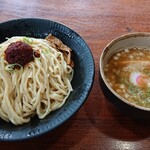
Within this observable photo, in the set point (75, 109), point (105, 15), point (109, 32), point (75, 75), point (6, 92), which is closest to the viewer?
point (75, 109)

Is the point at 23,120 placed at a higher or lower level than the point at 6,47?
lower

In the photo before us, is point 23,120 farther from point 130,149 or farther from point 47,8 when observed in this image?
point 47,8

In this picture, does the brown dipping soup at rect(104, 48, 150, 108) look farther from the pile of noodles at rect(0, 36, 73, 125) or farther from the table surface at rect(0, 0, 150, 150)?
the pile of noodles at rect(0, 36, 73, 125)

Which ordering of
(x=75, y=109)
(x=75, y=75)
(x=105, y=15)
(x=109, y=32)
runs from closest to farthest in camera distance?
(x=75, y=109), (x=75, y=75), (x=109, y=32), (x=105, y=15)

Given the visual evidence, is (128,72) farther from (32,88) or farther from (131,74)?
(32,88)

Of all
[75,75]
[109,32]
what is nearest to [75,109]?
[75,75]

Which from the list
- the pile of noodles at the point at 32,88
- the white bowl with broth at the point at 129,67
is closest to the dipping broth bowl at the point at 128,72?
the white bowl with broth at the point at 129,67
